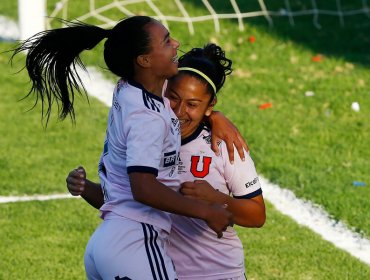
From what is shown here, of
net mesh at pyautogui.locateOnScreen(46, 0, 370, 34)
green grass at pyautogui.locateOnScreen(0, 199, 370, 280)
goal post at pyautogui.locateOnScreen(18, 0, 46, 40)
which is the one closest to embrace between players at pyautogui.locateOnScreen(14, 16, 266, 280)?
green grass at pyautogui.locateOnScreen(0, 199, 370, 280)

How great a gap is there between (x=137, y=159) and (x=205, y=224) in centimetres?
71

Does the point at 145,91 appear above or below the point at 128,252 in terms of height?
above

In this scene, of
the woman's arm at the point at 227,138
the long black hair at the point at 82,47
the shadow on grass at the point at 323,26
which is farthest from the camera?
the shadow on grass at the point at 323,26

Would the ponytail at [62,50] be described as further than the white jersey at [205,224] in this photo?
No

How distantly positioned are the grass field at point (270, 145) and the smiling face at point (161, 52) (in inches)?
88.2

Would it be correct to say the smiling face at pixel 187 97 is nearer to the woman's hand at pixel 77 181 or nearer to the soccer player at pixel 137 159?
the soccer player at pixel 137 159

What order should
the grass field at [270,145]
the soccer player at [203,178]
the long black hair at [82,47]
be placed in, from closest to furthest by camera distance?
1. the long black hair at [82,47]
2. the soccer player at [203,178]
3. the grass field at [270,145]

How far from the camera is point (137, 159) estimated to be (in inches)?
145

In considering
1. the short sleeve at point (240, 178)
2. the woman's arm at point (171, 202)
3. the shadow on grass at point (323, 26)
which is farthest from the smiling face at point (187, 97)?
the shadow on grass at point (323, 26)

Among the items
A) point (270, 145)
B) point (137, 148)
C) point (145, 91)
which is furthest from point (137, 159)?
point (270, 145)

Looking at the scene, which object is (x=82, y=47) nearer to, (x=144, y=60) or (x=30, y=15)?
(x=144, y=60)

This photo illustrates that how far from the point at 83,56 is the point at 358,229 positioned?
231 inches

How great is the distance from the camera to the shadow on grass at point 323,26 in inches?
471

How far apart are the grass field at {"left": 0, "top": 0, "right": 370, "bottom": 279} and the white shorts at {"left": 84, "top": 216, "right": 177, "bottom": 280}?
6.80 feet
